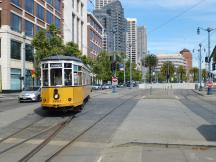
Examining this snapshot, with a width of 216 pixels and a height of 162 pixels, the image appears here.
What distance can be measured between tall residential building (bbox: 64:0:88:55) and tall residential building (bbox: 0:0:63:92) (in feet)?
64.2

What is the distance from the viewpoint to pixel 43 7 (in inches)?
3086

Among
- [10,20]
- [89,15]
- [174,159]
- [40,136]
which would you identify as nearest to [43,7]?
[10,20]

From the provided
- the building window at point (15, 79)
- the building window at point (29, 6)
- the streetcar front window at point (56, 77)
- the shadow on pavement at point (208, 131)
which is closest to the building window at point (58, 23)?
the building window at point (29, 6)

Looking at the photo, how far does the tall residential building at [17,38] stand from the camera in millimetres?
60906

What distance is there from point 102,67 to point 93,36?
1140 inches

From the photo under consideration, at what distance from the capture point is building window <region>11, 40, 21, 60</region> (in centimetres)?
6319

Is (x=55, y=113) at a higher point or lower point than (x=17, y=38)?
lower

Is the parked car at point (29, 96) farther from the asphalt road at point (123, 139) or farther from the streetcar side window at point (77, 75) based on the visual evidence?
the asphalt road at point (123, 139)

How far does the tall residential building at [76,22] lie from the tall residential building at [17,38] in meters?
19.6

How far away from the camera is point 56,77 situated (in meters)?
21.5

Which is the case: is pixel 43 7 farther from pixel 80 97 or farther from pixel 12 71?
pixel 80 97

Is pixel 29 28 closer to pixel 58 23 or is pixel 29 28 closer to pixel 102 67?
pixel 58 23

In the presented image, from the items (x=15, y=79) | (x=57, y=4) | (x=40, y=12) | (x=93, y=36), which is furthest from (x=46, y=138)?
(x=93, y=36)

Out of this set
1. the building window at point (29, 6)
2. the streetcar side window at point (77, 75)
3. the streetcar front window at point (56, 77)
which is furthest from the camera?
the building window at point (29, 6)
